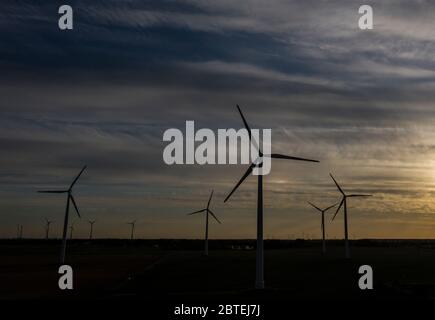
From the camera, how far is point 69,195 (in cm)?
11419
